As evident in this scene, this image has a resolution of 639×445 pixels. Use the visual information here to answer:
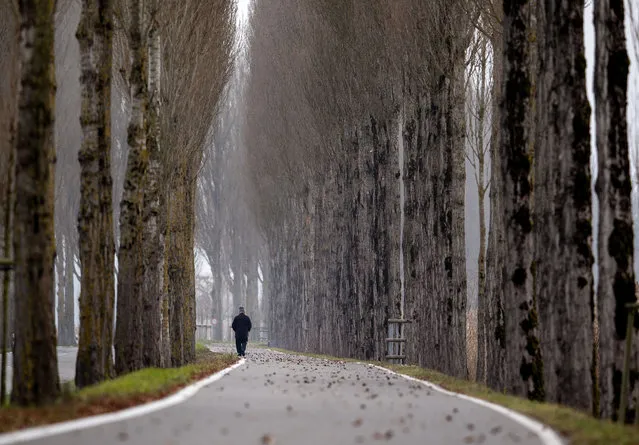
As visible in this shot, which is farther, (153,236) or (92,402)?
(153,236)

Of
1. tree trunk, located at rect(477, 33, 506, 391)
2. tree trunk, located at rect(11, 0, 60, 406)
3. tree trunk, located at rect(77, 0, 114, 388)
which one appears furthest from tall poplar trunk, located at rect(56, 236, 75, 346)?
tree trunk, located at rect(11, 0, 60, 406)

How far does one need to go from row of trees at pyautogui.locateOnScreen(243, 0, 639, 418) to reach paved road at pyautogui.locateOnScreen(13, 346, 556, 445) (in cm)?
250

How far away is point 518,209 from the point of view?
18.8 meters

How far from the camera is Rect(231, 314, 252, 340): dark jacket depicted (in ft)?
146

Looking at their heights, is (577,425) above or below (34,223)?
below

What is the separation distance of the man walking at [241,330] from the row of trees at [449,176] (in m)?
3.49

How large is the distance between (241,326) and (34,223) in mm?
32093

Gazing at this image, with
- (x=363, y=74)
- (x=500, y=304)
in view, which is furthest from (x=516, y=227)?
(x=363, y=74)

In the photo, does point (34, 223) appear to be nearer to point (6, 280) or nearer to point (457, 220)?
point (6, 280)

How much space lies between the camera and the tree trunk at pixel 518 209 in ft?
60.8

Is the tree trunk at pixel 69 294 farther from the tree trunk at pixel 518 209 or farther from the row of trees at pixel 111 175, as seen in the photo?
the tree trunk at pixel 518 209

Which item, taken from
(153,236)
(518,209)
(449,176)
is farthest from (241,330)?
(518,209)

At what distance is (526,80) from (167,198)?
12489mm

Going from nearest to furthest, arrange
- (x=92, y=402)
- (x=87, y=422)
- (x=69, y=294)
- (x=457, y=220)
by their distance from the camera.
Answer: (x=87, y=422)
(x=92, y=402)
(x=457, y=220)
(x=69, y=294)
